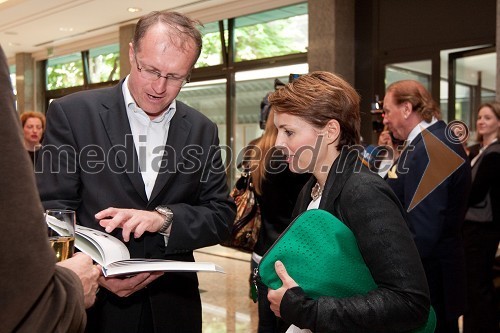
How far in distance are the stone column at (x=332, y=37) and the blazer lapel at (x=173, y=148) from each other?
4.98m

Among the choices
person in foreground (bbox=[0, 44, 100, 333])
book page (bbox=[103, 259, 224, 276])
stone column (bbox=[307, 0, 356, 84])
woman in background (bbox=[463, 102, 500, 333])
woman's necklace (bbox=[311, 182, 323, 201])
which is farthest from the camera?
stone column (bbox=[307, 0, 356, 84])

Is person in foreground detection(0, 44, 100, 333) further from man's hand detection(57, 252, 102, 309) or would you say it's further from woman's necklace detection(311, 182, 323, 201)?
woman's necklace detection(311, 182, 323, 201)

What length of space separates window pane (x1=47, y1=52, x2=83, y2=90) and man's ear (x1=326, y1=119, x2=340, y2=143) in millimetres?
11226

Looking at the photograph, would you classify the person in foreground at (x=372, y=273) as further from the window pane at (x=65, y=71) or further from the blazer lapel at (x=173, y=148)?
the window pane at (x=65, y=71)

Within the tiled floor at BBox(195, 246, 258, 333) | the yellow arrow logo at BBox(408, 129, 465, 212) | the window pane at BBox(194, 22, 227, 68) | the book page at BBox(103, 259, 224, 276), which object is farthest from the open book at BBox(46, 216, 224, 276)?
the window pane at BBox(194, 22, 227, 68)

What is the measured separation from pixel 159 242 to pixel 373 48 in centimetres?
557

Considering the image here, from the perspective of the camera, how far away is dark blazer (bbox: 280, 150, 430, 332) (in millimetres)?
1276

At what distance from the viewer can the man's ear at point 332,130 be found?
1540mm

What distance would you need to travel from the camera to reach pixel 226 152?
29.4ft

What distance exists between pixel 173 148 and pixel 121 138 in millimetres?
173

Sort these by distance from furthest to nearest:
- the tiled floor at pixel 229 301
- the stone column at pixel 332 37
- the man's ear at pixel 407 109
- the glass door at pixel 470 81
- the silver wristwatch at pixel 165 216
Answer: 1. the stone column at pixel 332 37
2. the glass door at pixel 470 81
3. the tiled floor at pixel 229 301
4. the man's ear at pixel 407 109
5. the silver wristwatch at pixel 165 216

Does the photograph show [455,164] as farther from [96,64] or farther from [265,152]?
[96,64]

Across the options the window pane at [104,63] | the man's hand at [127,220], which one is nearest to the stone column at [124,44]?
the window pane at [104,63]

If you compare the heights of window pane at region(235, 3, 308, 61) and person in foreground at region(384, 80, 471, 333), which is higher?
window pane at region(235, 3, 308, 61)
